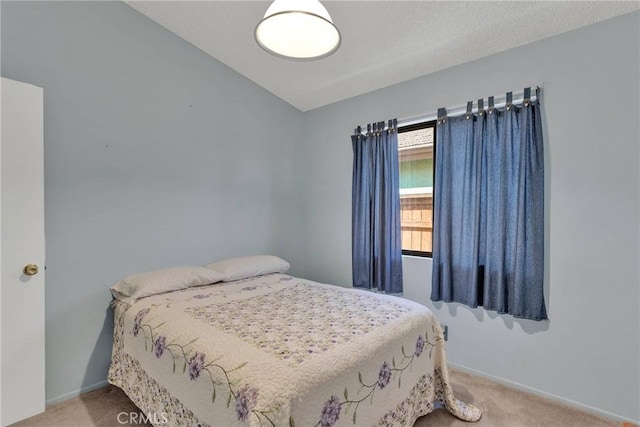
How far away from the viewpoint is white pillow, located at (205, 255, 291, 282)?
2652 mm

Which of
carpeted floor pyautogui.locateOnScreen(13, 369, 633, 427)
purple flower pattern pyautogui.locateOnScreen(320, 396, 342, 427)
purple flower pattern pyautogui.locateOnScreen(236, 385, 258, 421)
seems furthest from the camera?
carpeted floor pyautogui.locateOnScreen(13, 369, 633, 427)

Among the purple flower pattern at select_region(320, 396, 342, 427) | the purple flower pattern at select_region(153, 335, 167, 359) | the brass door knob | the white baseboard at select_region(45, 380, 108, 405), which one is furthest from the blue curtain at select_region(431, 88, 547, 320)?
the brass door knob

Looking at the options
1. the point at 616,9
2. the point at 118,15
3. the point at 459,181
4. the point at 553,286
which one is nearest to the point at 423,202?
the point at 459,181

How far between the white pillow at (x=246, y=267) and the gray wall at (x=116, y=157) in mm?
259

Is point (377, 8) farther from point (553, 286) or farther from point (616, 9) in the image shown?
point (553, 286)

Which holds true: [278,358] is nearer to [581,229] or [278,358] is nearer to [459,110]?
[581,229]

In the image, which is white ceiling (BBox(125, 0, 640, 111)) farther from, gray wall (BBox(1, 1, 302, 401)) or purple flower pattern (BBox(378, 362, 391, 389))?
purple flower pattern (BBox(378, 362, 391, 389))

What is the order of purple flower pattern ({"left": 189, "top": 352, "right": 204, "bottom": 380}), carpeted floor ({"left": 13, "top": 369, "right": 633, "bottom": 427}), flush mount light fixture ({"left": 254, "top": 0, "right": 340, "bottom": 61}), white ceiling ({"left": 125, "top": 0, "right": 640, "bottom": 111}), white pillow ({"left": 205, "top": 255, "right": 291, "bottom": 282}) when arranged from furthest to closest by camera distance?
white pillow ({"left": 205, "top": 255, "right": 291, "bottom": 282}) → white ceiling ({"left": 125, "top": 0, "right": 640, "bottom": 111}) → carpeted floor ({"left": 13, "top": 369, "right": 633, "bottom": 427}) → flush mount light fixture ({"left": 254, "top": 0, "right": 340, "bottom": 61}) → purple flower pattern ({"left": 189, "top": 352, "right": 204, "bottom": 380})

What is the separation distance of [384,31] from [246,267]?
2.27 m

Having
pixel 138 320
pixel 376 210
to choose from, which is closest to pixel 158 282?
pixel 138 320

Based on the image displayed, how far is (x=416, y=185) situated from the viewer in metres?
2.92

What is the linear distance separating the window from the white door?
2807 millimetres

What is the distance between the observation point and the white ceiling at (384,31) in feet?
6.49

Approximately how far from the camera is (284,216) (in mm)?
3631
